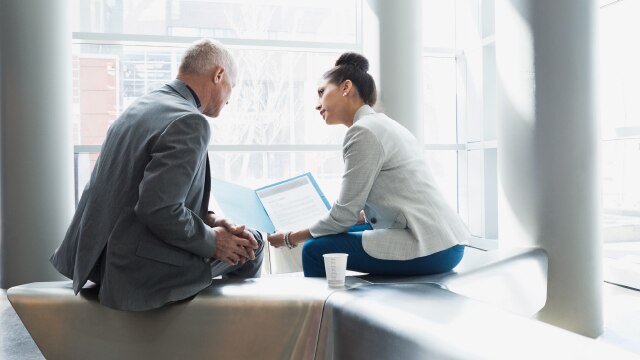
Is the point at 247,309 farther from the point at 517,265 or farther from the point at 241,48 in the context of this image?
the point at 241,48

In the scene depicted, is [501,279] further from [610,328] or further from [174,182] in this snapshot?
[174,182]

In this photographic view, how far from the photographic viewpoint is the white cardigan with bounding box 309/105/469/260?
204 cm

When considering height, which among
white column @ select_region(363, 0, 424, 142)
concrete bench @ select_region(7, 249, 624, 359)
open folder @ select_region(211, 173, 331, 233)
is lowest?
concrete bench @ select_region(7, 249, 624, 359)

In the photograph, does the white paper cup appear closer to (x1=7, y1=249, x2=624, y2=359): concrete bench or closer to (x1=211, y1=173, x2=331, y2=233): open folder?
(x1=7, y1=249, x2=624, y2=359): concrete bench

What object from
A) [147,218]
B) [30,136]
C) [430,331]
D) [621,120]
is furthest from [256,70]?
[430,331]

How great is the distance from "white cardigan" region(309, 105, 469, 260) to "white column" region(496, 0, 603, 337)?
28.9 inches

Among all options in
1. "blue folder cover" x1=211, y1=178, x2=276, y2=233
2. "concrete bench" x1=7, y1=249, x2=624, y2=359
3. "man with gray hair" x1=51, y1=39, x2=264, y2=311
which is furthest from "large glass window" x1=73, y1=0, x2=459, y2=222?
"concrete bench" x1=7, y1=249, x2=624, y2=359

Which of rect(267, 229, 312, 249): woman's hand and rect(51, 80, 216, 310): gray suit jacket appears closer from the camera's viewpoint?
rect(51, 80, 216, 310): gray suit jacket

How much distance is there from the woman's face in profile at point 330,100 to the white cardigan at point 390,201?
29 centimetres

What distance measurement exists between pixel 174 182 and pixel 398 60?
3485 mm

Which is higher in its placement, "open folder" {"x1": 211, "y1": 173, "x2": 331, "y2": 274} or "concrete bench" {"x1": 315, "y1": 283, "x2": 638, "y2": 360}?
"open folder" {"x1": 211, "y1": 173, "x2": 331, "y2": 274}

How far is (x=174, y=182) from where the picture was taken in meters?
1.59

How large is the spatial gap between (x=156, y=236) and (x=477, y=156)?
4.70m

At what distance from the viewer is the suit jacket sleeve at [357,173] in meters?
2.07
